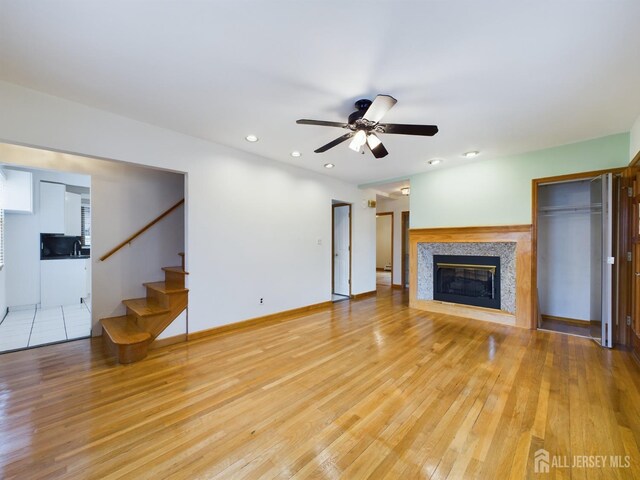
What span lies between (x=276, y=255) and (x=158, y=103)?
2551 mm

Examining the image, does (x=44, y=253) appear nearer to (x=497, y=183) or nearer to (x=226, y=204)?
(x=226, y=204)

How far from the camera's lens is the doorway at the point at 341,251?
231 inches

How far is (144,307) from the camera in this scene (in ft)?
10.8

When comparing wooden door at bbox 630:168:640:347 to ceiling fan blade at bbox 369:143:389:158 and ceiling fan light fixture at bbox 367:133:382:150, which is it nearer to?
ceiling fan blade at bbox 369:143:389:158

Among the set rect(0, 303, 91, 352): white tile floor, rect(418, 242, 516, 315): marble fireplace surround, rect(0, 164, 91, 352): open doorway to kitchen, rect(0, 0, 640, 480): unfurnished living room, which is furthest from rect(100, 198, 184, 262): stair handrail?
rect(418, 242, 516, 315): marble fireplace surround

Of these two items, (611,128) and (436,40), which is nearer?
(436,40)

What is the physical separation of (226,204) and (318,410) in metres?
2.83

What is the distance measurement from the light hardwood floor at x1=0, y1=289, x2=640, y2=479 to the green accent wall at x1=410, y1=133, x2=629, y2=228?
6.53 ft

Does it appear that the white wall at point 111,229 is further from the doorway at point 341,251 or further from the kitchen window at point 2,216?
the doorway at point 341,251

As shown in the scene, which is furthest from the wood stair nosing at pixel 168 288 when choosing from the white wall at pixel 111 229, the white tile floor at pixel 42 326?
the white tile floor at pixel 42 326

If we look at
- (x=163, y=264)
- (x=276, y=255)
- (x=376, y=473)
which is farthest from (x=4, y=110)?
(x=376, y=473)

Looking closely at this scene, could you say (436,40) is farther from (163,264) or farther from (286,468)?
(163,264)

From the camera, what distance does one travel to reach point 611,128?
3096 mm

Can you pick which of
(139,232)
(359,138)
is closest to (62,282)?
(139,232)
